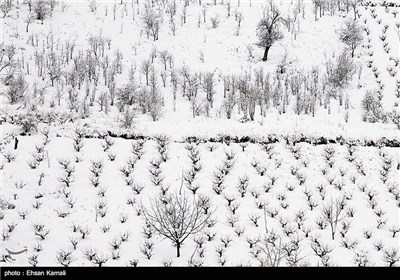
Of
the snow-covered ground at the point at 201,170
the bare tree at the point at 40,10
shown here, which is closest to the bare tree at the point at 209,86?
the snow-covered ground at the point at 201,170

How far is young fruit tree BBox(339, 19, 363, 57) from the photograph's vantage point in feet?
86.0

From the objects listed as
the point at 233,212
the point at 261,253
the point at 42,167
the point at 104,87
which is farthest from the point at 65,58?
the point at 261,253

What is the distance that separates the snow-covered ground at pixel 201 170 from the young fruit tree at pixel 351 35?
1516mm

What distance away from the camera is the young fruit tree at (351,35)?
86.0ft

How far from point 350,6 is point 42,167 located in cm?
3041

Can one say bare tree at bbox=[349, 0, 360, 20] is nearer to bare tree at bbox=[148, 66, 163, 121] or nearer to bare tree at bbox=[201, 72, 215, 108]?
bare tree at bbox=[201, 72, 215, 108]

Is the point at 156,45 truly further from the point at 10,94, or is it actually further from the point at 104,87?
the point at 10,94

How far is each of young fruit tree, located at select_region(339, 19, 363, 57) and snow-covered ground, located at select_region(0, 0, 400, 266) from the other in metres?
1.52

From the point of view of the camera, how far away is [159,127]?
15.8 m

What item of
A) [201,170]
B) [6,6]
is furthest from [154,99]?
[6,6]

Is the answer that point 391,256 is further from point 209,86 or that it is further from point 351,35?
point 351,35

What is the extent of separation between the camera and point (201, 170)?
12766mm

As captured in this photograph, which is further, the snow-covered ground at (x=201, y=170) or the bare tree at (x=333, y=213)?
the bare tree at (x=333, y=213)

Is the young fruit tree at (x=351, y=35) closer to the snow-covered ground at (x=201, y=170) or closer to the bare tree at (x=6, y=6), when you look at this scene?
the snow-covered ground at (x=201, y=170)
